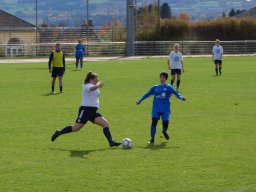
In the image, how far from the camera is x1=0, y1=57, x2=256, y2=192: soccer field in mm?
10641

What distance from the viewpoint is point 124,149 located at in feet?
44.5

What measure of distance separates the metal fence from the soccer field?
40211 mm

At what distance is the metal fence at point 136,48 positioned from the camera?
65.7 m

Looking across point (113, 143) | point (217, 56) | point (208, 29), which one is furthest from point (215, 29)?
point (113, 143)

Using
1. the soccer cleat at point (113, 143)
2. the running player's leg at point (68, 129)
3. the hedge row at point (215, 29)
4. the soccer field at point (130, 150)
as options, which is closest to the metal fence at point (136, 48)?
the hedge row at point (215, 29)

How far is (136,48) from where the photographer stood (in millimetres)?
66125

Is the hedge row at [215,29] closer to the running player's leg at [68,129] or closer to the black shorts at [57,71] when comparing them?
the black shorts at [57,71]

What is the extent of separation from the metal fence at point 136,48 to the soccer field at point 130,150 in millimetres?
40211

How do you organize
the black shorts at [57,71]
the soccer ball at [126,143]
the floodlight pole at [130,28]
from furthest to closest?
the floodlight pole at [130,28], the black shorts at [57,71], the soccer ball at [126,143]

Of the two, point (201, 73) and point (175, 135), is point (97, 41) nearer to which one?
point (201, 73)

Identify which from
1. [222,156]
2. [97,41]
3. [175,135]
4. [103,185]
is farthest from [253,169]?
[97,41]

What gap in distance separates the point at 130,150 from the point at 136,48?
52.9 m

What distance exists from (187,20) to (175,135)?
202 ft

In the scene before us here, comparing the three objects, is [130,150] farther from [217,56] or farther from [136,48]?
[136,48]
